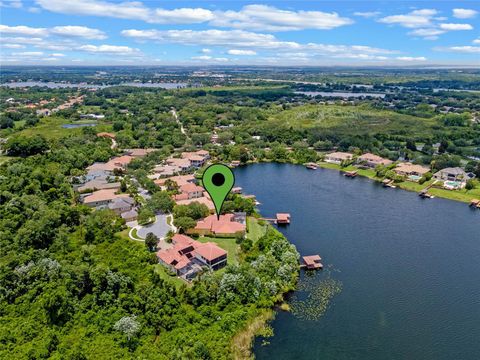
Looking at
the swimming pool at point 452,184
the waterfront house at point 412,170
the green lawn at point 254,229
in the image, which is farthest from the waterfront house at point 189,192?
the swimming pool at point 452,184

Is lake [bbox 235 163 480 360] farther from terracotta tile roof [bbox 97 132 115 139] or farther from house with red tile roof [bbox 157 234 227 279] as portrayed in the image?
terracotta tile roof [bbox 97 132 115 139]

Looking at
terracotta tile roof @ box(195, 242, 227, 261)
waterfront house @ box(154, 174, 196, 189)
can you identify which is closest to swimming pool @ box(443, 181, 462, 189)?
waterfront house @ box(154, 174, 196, 189)

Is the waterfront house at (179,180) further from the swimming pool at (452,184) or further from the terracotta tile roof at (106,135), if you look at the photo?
the swimming pool at (452,184)

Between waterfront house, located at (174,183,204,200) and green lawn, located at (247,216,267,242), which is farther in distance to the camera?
waterfront house, located at (174,183,204,200)

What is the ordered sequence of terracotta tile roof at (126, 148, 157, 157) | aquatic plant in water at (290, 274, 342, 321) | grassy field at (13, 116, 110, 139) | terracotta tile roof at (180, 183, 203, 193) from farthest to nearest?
grassy field at (13, 116, 110, 139) → terracotta tile roof at (126, 148, 157, 157) → terracotta tile roof at (180, 183, 203, 193) → aquatic plant in water at (290, 274, 342, 321)

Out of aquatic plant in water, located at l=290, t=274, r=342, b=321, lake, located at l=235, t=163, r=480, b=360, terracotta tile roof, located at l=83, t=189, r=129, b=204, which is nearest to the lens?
lake, located at l=235, t=163, r=480, b=360

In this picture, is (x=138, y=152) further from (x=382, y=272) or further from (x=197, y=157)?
(x=382, y=272)
